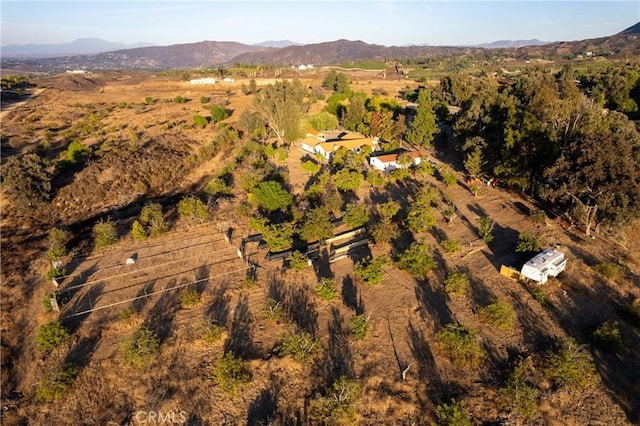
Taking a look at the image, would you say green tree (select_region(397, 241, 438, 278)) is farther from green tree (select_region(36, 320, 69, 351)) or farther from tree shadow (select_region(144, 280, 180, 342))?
green tree (select_region(36, 320, 69, 351))

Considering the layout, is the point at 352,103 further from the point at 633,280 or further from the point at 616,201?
the point at 633,280

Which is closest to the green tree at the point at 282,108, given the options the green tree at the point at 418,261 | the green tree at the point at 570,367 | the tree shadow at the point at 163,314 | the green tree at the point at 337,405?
the green tree at the point at 418,261

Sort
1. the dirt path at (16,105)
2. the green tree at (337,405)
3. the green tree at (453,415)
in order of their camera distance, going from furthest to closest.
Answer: the dirt path at (16,105), the green tree at (337,405), the green tree at (453,415)

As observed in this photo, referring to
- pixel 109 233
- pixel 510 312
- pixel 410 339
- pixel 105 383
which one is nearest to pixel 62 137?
pixel 109 233

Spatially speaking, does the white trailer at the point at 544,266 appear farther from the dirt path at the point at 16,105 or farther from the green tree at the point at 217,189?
the dirt path at the point at 16,105

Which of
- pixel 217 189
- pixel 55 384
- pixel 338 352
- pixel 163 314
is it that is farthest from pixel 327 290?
pixel 217 189
